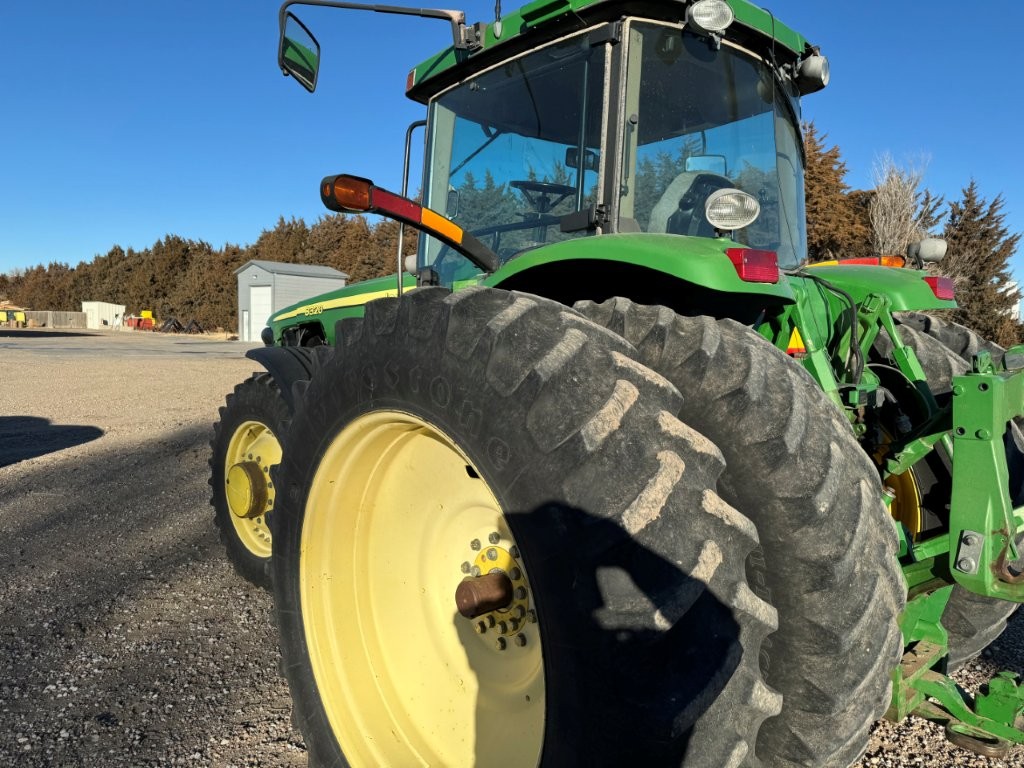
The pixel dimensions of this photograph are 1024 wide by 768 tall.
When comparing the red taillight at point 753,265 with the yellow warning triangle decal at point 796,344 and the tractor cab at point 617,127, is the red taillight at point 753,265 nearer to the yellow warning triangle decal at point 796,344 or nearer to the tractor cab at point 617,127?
the tractor cab at point 617,127

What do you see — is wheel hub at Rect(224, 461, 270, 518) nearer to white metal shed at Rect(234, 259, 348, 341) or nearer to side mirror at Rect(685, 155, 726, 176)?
side mirror at Rect(685, 155, 726, 176)

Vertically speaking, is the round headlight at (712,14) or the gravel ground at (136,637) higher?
the round headlight at (712,14)

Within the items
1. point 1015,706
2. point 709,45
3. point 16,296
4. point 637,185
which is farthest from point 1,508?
point 16,296

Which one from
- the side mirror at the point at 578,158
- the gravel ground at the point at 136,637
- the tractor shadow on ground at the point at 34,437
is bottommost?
the tractor shadow on ground at the point at 34,437

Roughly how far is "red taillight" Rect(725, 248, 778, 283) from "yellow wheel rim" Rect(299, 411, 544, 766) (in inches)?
31.9

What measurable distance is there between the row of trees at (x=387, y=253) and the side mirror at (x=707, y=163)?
195 mm

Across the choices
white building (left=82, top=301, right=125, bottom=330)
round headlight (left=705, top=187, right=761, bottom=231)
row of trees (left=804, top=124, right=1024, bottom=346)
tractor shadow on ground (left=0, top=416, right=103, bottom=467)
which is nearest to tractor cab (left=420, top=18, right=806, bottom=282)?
round headlight (left=705, top=187, right=761, bottom=231)

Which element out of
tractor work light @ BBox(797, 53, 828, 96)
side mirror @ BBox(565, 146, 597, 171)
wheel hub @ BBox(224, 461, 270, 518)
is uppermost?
tractor work light @ BBox(797, 53, 828, 96)

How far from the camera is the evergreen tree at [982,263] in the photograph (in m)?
17.5

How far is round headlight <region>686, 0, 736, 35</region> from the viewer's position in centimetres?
217

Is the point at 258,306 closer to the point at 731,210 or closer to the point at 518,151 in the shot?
the point at 518,151

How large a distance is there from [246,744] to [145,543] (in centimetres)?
223

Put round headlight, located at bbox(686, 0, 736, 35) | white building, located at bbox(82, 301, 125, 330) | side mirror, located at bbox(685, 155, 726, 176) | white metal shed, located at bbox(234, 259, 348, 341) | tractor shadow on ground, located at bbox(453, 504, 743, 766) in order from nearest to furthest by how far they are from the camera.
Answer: tractor shadow on ground, located at bbox(453, 504, 743, 766) < round headlight, located at bbox(686, 0, 736, 35) < side mirror, located at bbox(685, 155, 726, 176) < white metal shed, located at bbox(234, 259, 348, 341) < white building, located at bbox(82, 301, 125, 330)

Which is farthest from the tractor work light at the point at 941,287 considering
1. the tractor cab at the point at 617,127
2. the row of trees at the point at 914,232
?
the row of trees at the point at 914,232
